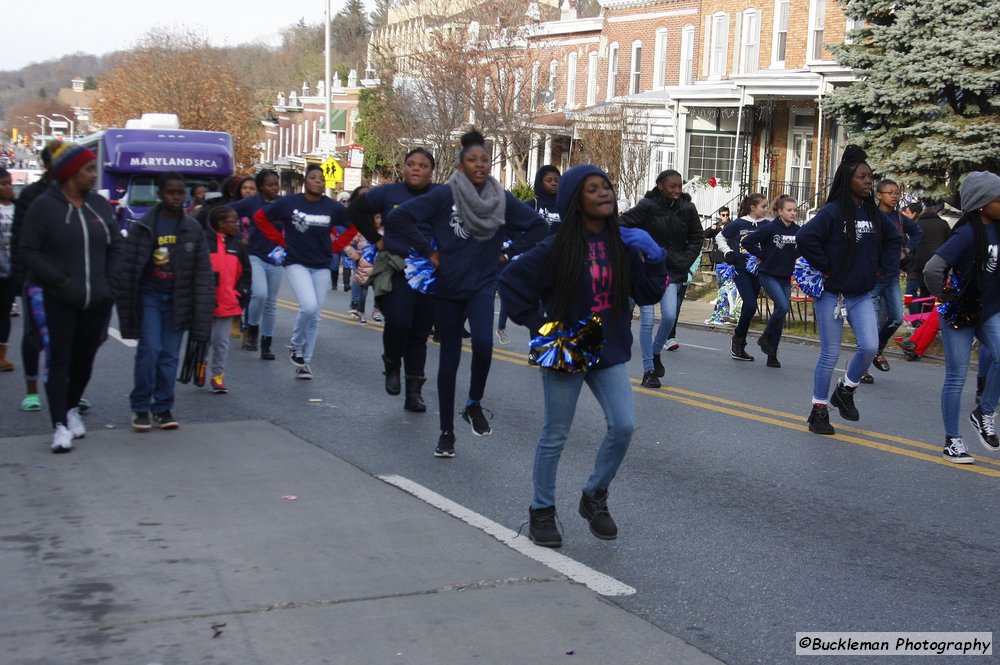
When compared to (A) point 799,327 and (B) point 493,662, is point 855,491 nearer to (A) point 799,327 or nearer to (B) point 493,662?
(B) point 493,662

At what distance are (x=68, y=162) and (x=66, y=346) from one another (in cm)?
117

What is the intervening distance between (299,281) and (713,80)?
26.6 metres

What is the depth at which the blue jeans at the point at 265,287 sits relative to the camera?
1323 cm

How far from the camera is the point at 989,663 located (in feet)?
15.8

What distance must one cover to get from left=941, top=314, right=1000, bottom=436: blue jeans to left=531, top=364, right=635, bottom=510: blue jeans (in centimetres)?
328

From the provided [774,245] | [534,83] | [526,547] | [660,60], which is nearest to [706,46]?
[660,60]

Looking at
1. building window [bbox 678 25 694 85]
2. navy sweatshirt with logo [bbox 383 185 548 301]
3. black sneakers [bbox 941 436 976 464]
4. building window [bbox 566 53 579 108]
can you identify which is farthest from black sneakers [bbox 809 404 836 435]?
building window [bbox 566 53 579 108]

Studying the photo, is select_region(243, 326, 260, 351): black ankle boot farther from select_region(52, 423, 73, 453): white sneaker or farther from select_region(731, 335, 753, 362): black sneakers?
select_region(52, 423, 73, 453): white sneaker

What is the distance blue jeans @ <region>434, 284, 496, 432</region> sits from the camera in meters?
8.38

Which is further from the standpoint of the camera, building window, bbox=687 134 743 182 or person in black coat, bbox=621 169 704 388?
building window, bbox=687 134 743 182

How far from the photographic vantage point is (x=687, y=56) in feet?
127

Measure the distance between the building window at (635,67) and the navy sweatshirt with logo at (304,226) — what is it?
3049cm

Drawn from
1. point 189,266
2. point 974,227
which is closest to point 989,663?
point 974,227

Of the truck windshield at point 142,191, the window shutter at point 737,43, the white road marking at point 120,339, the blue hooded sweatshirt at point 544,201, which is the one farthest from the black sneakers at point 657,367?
the window shutter at point 737,43
